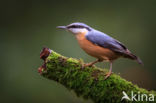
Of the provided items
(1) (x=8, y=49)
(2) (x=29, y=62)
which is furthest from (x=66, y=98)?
(1) (x=8, y=49)

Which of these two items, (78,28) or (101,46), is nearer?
(101,46)

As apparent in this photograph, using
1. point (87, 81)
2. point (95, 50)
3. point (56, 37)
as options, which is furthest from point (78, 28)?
point (56, 37)

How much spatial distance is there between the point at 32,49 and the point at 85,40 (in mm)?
4381

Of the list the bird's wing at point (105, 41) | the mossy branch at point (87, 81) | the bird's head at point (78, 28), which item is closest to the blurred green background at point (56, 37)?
the bird's head at point (78, 28)

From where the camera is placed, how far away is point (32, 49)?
9.72 m

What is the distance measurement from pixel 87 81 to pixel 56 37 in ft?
15.8

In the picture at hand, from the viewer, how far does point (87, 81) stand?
16.4ft

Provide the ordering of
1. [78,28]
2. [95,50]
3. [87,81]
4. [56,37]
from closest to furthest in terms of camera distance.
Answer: [87,81] < [95,50] < [78,28] < [56,37]

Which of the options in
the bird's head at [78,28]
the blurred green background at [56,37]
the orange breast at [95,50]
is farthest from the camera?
the blurred green background at [56,37]

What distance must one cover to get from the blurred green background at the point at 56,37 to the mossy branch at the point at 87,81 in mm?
3291

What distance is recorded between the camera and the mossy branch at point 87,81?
4930 millimetres

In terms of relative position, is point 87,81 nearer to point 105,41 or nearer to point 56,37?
point 105,41

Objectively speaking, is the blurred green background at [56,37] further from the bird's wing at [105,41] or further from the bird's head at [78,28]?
the bird's wing at [105,41]

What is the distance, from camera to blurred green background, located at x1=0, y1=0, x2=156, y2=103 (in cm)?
909
